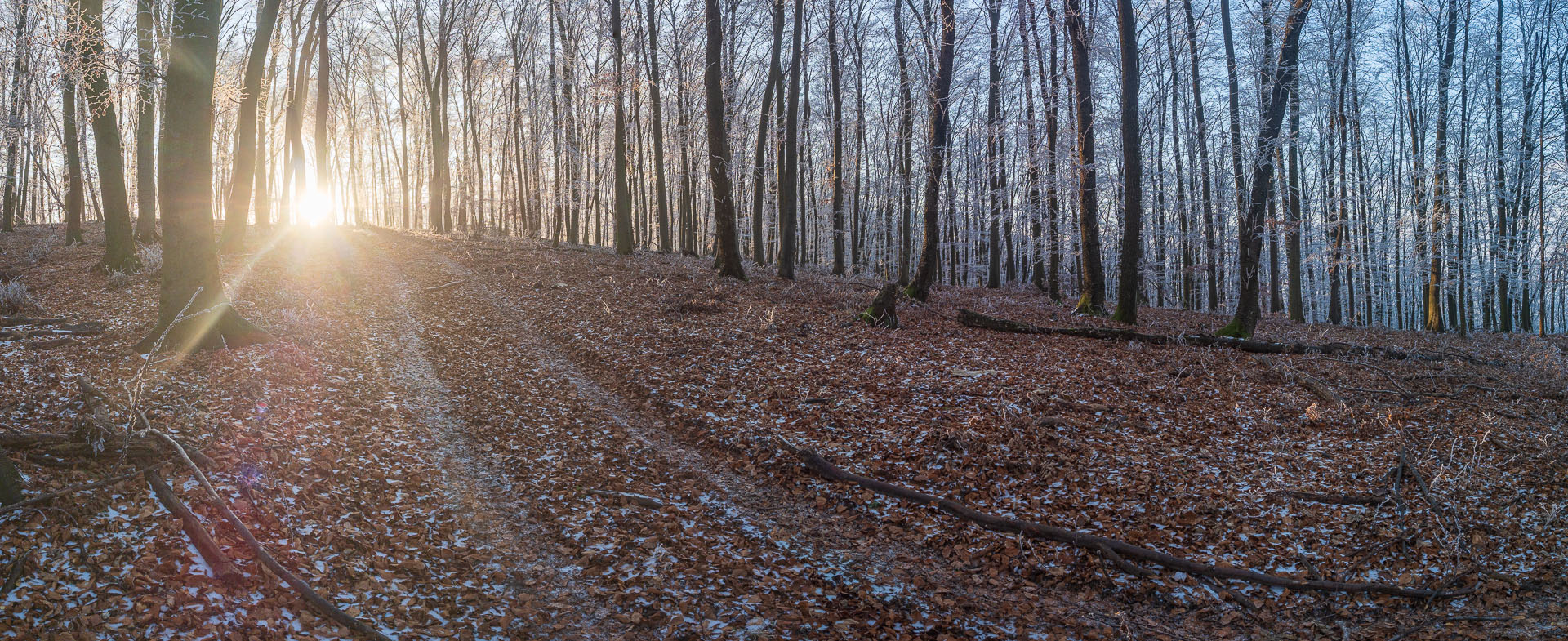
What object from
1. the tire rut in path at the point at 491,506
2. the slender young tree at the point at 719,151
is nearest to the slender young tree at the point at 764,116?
the slender young tree at the point at 719,151

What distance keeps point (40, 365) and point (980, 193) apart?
29.8 meters

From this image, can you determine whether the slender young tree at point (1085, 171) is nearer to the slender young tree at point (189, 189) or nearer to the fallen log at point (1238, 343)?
the fallen log at point (1238, 343)

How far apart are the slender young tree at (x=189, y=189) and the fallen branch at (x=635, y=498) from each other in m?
5.34

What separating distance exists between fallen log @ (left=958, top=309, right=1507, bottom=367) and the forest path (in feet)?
24.8

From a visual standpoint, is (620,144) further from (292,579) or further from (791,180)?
(292,579)

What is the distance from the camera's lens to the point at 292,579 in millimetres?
3814

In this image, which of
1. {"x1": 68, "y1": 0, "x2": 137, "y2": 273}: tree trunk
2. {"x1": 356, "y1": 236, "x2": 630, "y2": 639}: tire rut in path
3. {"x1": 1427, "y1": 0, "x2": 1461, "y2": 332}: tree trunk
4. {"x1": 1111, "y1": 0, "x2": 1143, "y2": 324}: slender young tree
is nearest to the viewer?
{"x1": 356, "y1": 236, "x2": 630, "y2": 639}: tire rut in path

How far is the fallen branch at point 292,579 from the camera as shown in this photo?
11.8 feet

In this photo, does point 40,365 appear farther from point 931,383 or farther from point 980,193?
point 980,193

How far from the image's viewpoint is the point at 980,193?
30.4m

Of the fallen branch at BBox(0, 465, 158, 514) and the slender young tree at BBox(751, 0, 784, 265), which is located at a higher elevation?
the slender young tree at BBox(751, 0, 784, 265)

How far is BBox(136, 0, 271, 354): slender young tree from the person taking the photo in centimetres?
741

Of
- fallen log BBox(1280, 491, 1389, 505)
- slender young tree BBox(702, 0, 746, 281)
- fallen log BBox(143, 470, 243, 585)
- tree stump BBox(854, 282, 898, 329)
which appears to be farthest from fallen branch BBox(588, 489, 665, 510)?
slender young tree BBox(702, 0, 746, 281)

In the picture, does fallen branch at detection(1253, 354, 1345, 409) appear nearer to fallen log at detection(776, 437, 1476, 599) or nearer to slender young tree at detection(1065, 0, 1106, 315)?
fallen log at detection(776, 437, 1476, 599)
